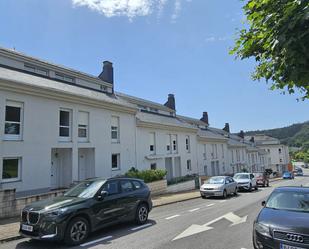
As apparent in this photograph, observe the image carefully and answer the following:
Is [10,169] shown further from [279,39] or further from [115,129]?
[279,39]

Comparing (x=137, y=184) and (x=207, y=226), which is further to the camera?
(x=137, y=184)

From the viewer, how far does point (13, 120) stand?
542 inches

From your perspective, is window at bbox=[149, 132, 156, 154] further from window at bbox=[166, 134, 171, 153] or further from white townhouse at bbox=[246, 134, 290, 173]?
white townhouse at bbox=[246, 134, 290, 173]

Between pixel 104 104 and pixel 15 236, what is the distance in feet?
39.0

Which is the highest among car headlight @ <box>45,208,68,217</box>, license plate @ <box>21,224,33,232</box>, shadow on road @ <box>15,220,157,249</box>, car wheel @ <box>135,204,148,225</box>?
car headlight @ <box>45,208,68,217</box>

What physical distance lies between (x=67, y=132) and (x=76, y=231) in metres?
10.4

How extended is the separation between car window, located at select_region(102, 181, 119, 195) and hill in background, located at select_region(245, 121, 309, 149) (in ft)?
439

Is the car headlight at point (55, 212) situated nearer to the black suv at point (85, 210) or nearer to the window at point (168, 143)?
the black suv at point (85, 210)

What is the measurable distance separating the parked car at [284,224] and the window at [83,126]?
13.2 meters

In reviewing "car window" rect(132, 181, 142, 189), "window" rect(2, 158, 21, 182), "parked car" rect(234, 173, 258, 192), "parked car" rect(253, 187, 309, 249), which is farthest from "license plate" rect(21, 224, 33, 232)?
"parked car" rect(234, 173, 258, 192)

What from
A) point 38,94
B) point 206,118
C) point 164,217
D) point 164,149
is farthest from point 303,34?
point 206,118

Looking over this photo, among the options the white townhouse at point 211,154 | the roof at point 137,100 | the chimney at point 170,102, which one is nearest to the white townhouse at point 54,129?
the roof at point 137,100

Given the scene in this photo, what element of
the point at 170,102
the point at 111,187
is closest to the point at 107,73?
the point at 170,102

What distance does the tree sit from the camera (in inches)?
171
